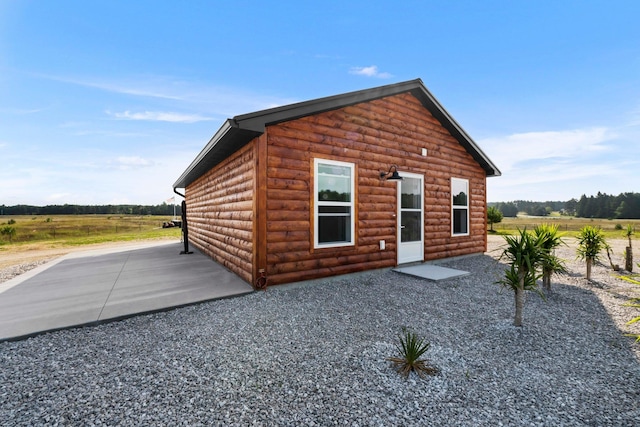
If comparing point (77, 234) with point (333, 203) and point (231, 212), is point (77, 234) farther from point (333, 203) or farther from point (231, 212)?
point (333, 203)

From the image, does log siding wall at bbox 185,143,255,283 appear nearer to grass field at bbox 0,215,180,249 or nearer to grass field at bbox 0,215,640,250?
grass field at bbox 0,215,640,250

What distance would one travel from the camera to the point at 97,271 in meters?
6.09

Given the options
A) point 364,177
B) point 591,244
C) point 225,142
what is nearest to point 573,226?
point 591,244

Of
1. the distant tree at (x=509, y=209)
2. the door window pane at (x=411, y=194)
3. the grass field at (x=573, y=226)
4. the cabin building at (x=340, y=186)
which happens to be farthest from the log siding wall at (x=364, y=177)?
the distant tree at (x=509, y=209)

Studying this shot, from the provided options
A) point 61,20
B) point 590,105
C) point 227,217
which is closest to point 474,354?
point 227,217

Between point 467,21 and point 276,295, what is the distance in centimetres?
987

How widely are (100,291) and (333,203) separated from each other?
4.64m

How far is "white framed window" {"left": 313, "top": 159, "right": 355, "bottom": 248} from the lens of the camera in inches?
201

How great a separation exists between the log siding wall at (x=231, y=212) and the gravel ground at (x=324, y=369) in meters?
1.37

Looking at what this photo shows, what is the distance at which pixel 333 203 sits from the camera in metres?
5.29

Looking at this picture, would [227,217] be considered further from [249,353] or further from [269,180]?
[249,353]

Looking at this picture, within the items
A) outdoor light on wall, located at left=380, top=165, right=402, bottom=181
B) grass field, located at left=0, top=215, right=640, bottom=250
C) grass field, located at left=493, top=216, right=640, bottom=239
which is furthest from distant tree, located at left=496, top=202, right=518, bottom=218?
outdoor light on wall, located at left=380, top=165, right=402, bottom=181

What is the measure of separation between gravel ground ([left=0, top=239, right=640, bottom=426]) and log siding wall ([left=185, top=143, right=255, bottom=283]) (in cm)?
137

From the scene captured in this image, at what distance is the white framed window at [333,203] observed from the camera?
511 cm
